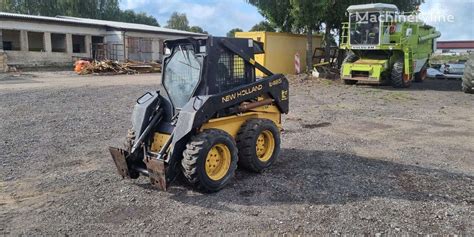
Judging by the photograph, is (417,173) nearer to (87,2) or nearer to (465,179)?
(465,179)

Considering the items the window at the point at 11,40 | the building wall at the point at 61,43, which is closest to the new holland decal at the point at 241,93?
the building wall at the point at 61,43

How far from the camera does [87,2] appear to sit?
54094 mm

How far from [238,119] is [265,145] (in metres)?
0.68

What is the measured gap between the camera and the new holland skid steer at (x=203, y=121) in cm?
508

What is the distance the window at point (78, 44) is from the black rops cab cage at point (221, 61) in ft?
113

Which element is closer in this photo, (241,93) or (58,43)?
(241,93)

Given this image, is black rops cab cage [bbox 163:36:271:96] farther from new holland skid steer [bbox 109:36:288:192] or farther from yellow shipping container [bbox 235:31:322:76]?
yellow shipping container [bbox 235:31:322:76]

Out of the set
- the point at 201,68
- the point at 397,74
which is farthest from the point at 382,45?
the point at 201,68

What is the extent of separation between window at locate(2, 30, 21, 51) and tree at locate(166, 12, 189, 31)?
161 ft

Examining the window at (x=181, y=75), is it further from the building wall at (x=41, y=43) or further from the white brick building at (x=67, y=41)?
the white brick building at (x=67, y=41)

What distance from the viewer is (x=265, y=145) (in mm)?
6367

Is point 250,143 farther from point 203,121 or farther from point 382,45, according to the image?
point 382,45

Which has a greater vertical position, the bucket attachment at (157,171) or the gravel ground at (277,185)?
the bucket attachment at (157,171)

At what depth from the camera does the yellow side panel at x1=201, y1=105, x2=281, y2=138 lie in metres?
5.58
